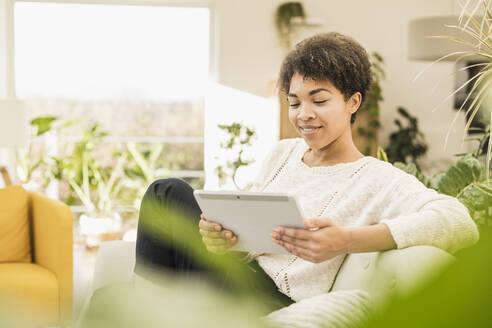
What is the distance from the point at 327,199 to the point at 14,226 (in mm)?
1638

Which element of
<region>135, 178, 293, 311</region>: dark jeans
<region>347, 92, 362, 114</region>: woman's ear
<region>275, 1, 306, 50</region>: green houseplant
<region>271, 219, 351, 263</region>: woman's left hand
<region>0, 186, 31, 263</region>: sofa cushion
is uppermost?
<region>275, 1, 306, 50</region>: green houseplant

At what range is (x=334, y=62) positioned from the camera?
1326 mm

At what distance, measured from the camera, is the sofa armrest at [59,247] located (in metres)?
2.32

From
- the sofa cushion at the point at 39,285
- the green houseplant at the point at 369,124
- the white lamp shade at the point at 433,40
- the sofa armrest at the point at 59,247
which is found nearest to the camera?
the sofa cushion at the point at 39,285

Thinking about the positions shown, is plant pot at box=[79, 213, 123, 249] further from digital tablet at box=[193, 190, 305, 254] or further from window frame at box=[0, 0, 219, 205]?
digital tablet at box=[193, 190, 305, 254]

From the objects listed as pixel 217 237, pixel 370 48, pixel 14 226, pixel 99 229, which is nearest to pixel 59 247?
pixel 14 226

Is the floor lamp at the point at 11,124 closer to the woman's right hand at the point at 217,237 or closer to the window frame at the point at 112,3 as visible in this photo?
the window frame at the point at 112,3

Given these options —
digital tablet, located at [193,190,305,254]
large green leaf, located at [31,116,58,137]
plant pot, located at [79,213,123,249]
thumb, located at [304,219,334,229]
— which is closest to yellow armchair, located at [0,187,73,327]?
digital tablet, located at [193,190,305,254]

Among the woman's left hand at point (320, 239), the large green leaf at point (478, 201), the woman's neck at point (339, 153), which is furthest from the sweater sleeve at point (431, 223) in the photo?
the large green leaf at point (478, 201)

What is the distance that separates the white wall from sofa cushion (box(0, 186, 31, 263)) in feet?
8.59

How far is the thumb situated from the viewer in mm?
1076

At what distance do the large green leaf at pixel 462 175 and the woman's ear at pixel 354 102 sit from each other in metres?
0.49

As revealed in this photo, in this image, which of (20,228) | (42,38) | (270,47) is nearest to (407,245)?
(20,228)

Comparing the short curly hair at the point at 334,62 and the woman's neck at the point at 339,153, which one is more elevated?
the short curly hair at the point at 334,62
